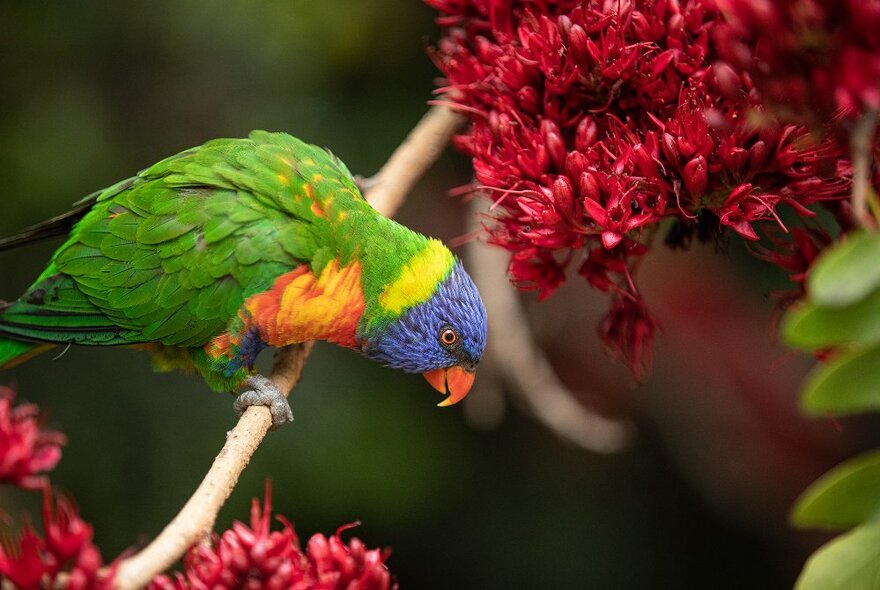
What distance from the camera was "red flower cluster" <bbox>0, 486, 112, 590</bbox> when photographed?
1.13 m

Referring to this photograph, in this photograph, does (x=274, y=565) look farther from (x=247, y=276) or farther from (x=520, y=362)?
(x=520, y=362)

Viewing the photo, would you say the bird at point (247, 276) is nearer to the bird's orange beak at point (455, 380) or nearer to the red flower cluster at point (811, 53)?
the bird's orange beak at point (455, 380)

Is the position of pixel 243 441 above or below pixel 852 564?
below

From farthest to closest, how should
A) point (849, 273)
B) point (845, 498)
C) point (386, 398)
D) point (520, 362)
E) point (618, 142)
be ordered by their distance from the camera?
point (386, 398) < point (520, 362) < point (618, 142) < point (845, 498) < point (849, 273)

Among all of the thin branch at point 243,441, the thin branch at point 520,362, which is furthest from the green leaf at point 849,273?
the thin branch at point 520,362

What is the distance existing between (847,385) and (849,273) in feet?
0.43

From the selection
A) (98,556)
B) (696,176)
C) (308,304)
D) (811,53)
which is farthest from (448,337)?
(811,53)

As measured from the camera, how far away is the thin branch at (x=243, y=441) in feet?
3.96

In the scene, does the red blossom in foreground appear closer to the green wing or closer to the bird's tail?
the green wing

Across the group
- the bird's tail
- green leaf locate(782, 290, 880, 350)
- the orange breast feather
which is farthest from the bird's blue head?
green leaf locate(782, 290, 880, 350)

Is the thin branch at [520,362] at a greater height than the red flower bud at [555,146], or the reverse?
the red flower bud at [555,146]

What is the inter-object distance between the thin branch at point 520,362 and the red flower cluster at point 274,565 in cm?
131

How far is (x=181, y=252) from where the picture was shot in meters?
2.01

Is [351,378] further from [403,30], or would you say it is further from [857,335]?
[857,335]
